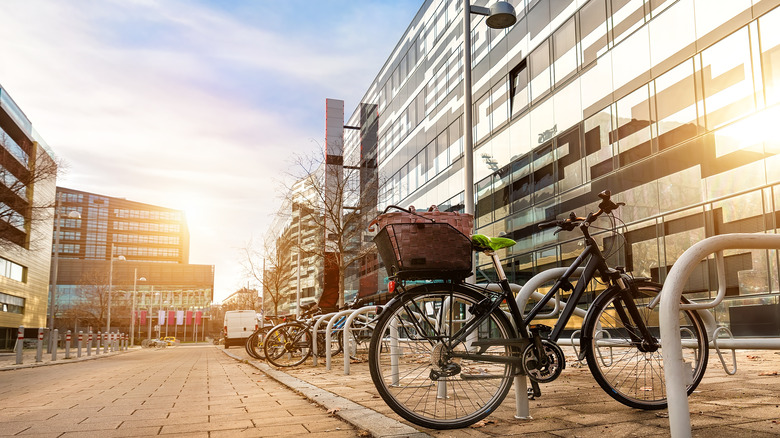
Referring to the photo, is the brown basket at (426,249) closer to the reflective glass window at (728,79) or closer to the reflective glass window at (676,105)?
the reflective glass window at (728,79)

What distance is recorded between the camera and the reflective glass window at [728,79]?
473 inches

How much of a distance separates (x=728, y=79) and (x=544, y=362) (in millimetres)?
10881

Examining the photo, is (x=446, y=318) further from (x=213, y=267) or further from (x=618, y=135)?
(x=213, y=267)

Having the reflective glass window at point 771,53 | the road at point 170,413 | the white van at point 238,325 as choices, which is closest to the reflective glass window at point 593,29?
the reflective glass window at point 771,53

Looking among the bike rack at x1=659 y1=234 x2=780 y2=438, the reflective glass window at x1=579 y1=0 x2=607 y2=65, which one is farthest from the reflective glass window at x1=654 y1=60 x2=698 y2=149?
the bike rack at x1=659 y1=234 x2=780 y2=438

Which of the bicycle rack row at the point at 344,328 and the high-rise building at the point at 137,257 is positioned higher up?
→ the high-rise building at the point at 137,257

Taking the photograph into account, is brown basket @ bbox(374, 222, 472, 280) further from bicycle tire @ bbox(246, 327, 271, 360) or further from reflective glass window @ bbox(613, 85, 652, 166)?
reflective glass window @ bbox(613, 85, 652, 166)

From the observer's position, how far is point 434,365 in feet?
12.7

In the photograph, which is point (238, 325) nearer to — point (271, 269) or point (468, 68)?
point (271, 269)

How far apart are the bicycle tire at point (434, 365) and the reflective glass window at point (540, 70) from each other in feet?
51.7

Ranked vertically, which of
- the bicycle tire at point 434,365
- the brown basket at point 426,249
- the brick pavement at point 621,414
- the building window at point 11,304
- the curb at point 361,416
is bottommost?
the curb at point 361,416

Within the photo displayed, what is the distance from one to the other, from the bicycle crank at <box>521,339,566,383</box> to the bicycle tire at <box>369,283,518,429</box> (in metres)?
0.10

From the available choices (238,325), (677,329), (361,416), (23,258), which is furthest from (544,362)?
(23,258)

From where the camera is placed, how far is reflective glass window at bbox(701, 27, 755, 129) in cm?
1202
